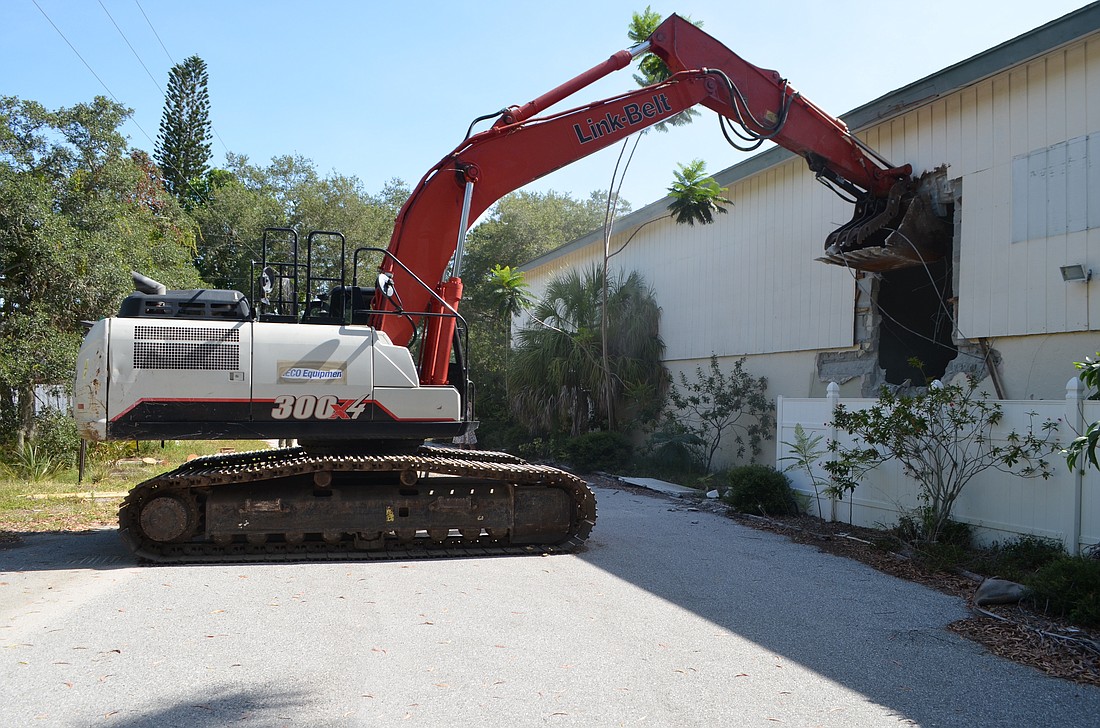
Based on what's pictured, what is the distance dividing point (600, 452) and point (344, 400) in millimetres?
9694

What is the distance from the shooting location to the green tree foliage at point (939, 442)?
7.93 m

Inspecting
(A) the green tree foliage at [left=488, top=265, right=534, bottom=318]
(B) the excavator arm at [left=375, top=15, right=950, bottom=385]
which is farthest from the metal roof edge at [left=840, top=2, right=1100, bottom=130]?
(A) the green tree foliage at [left=488, top=265, right=534, bottom=318]

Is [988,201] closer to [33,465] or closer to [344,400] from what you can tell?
[344,400]

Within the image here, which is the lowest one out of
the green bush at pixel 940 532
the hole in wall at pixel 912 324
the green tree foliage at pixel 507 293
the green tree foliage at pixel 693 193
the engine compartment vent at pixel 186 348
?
the green bush at pixel 940 532

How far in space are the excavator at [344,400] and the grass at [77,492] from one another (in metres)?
2.15

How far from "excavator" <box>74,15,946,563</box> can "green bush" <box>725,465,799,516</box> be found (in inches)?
129

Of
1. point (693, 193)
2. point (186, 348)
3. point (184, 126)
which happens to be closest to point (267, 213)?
point (184, 126)

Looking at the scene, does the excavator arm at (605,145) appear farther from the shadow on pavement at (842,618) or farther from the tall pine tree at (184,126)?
the tall pine tree at (184,126)

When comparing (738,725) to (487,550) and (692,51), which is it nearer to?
(487,550)

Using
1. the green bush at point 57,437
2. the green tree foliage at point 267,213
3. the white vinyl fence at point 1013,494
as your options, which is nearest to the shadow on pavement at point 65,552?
the green bush at point 57,437

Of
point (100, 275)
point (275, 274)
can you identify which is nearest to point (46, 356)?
point (100, 275)

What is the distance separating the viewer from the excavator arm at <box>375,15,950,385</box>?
27.2 ft

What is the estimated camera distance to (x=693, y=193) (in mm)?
14742

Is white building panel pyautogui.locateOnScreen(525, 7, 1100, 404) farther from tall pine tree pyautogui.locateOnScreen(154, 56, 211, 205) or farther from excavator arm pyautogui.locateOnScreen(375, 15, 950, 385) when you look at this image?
tall pine tree pyautogui.locateOnScreen(154, 56, 211, 205)
